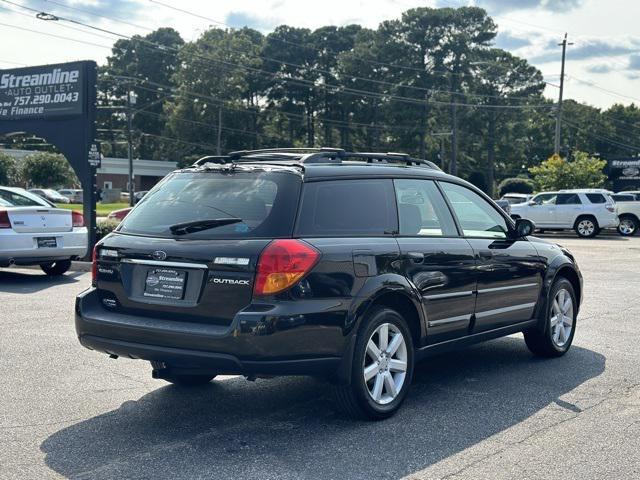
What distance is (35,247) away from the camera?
1242cm

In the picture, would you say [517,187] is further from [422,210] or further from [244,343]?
[244,343]

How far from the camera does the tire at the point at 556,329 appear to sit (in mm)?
7262

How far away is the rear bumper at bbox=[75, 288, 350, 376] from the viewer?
4.72m

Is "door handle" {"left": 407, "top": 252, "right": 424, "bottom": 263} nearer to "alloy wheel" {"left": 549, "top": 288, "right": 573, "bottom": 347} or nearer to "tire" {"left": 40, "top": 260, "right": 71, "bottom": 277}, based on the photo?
"alloy wheel" {"left": 549, "top": 288, "right": 573, "bottom": 347}

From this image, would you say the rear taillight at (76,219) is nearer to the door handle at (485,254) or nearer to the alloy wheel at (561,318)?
the alloy wheel at (561,318)

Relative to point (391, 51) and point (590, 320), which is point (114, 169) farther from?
point (590, 320)

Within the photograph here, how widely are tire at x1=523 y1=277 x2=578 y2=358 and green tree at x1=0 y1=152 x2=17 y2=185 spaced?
215 ft

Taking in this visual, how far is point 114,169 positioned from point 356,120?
27.2m

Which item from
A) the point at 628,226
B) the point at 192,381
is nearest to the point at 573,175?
the point at 628,226

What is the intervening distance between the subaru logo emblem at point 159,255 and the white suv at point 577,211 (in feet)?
85.8

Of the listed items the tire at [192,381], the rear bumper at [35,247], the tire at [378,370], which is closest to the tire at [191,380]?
the tire at [192,381]

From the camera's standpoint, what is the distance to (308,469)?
442cm

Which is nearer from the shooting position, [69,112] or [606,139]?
[69,112]

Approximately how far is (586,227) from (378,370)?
2608 cm
